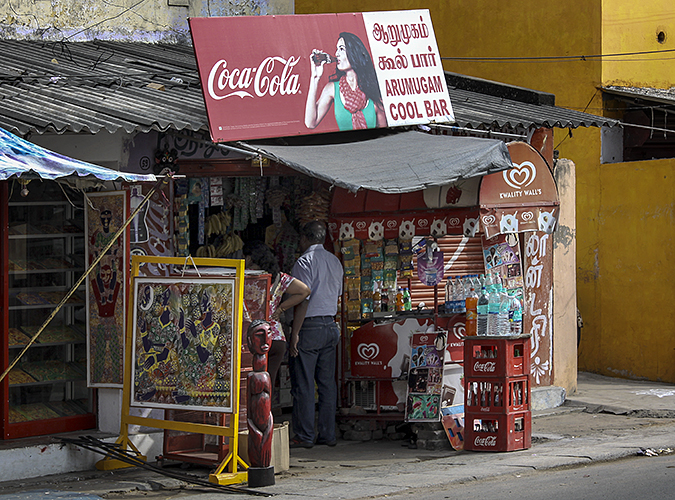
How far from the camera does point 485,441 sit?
8680mm

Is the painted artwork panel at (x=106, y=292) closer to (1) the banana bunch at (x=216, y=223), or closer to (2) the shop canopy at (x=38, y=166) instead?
(2) the shop canopy at (x=38, y=166)

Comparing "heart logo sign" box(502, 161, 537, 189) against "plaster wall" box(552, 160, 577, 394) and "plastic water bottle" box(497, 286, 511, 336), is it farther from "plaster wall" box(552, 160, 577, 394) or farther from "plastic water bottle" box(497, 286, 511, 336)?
"plaster wall" box(552, 160, 577, 394)

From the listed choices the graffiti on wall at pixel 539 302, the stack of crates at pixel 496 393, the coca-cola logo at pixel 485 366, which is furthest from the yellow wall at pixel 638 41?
the coca-cola logo at pixel 485 366

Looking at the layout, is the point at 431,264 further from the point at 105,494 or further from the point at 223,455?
the point at 105,494

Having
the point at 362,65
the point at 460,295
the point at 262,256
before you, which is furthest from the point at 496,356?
the point at 362,65

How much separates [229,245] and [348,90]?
216 cm

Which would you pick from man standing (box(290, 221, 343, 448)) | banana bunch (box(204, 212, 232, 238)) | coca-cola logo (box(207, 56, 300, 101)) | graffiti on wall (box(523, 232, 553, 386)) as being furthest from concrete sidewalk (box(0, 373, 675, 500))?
coca-cola logo (box(207, 56, 300, 101))

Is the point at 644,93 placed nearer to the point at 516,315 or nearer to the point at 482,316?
the point at 516,315

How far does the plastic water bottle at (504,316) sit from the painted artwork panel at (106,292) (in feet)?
11.1

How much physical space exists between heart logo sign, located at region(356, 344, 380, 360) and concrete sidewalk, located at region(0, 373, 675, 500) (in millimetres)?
857

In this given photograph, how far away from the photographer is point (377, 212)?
9.93m

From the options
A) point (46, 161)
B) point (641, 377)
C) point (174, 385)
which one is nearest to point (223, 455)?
point (174, 385)

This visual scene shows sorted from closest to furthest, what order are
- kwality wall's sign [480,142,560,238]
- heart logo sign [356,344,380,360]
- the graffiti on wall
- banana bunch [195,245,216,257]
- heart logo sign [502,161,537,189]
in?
kwality wall's sign [480,142,560,238]
heart logo sign [502,161,537,189]
heart logo sign [356,344,380,360]
banana bunch [195,245,216,257]
the graffiti on wall

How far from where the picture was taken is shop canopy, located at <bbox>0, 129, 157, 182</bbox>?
6516mm
